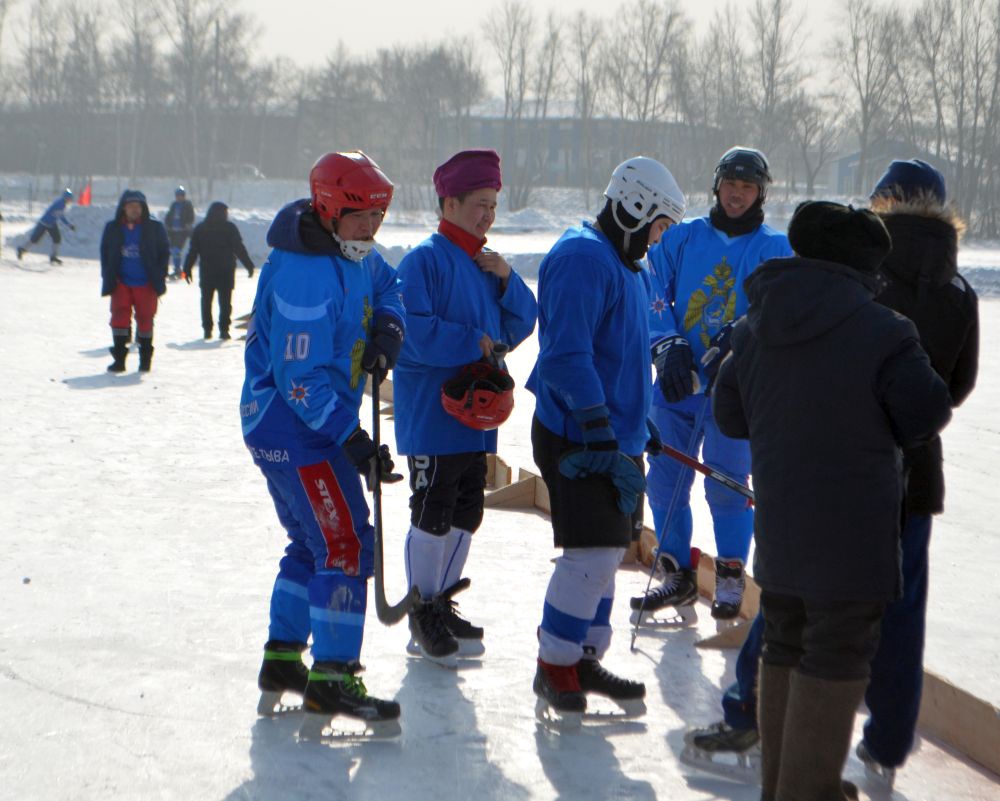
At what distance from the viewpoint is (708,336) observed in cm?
451

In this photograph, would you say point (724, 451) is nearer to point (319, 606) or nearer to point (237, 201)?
point (319, 606)

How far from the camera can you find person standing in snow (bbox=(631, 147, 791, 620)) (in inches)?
175

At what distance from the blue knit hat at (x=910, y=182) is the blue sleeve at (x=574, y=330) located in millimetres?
764

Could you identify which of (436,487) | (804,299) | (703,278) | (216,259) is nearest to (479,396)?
(436,487)

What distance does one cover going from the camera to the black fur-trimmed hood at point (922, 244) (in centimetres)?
298

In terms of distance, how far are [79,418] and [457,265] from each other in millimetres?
5065

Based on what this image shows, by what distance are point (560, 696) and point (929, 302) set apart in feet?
4.76

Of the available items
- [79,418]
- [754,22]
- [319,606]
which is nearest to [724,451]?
[319,606]

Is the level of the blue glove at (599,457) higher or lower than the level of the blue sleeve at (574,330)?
lower

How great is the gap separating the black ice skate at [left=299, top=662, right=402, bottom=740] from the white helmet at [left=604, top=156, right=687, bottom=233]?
1.46 metres

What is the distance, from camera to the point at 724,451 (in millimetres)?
4516

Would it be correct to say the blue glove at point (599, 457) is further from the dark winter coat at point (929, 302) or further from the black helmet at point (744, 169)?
the black helmet at point (744, 169)

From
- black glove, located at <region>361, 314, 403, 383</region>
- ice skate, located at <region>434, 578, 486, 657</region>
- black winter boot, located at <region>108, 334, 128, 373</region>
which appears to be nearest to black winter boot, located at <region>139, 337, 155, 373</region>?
black winter boot, located at <region>108, 334, 128, 373</region>

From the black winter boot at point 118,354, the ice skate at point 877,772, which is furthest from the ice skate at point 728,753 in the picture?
the black winter boot at point 118,354
